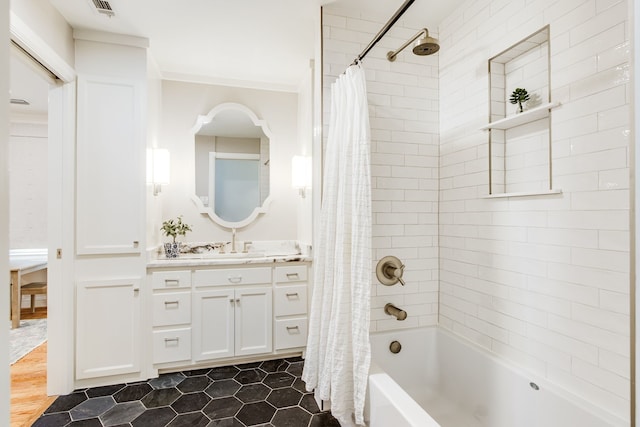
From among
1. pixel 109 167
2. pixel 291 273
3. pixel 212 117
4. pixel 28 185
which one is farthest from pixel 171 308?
pixel 28 185

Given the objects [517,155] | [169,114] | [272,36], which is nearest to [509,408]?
[517,155]

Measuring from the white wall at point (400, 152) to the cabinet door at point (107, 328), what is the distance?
68.6 inches

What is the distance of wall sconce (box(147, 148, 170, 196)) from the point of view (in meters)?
2.71

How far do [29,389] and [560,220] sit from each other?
3417mm

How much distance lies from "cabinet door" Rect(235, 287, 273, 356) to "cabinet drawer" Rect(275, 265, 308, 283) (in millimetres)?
142

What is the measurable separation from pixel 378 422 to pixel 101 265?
211 centimetres

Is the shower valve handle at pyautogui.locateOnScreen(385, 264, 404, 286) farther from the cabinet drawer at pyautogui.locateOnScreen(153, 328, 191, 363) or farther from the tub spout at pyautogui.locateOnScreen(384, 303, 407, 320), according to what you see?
the cabinet drawer at pyautogui.locateOnScreen(153, 328, 191, 363)

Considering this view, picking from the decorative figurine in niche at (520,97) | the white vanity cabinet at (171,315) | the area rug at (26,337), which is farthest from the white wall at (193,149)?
the decorative figurine in niche at (520,97)

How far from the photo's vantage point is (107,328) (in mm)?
2346

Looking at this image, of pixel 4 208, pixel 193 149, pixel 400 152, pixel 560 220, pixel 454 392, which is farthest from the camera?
pixel 193 149

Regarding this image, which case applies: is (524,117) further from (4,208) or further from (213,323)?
(213,323)

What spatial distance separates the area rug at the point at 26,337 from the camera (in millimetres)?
2830

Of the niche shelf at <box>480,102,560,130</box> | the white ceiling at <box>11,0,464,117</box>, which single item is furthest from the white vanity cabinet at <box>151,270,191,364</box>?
the niche shelf at <box>480,102,560,130</box>

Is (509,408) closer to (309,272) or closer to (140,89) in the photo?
(309,272)
